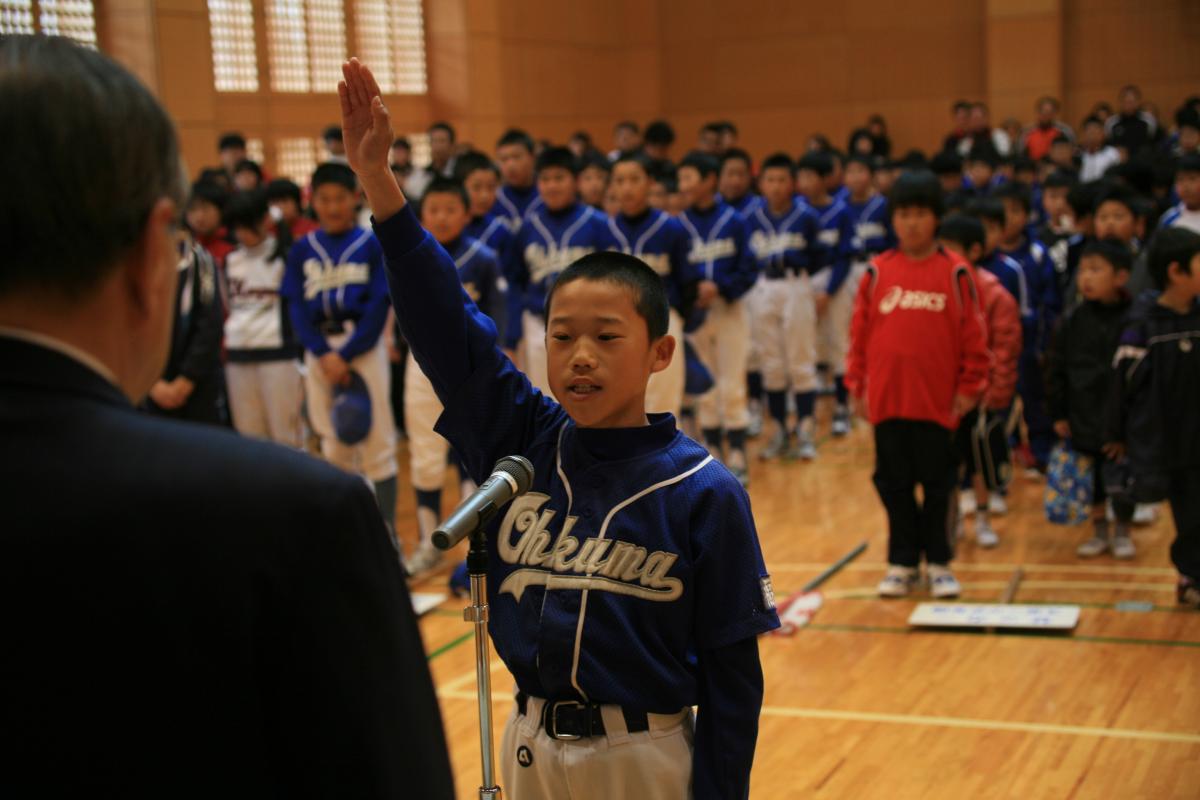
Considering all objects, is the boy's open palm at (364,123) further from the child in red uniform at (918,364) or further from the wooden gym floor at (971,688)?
the child in red uniform at (918,364)

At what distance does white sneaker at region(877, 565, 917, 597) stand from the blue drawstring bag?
1.17 metres

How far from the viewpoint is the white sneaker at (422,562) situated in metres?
6.65

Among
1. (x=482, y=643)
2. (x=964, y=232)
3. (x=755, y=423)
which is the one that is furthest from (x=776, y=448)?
(x=482, y=643)

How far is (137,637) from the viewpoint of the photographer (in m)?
0.96

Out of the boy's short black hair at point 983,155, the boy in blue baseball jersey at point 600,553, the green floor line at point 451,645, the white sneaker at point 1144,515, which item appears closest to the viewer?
the boy in blue baseball jersey at point 600,553

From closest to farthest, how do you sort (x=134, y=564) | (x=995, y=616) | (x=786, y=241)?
(x=134, y=564) → (x=995, y=616) → (x=786, y=241)

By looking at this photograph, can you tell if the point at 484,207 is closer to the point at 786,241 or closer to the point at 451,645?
the point at 786,241

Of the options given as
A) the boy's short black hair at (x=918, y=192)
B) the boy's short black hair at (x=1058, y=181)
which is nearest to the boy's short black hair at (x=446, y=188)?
the boy's short black hair at (x=918, y=192)

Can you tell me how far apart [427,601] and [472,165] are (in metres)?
3.31

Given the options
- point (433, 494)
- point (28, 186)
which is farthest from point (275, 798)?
point (433, 494)

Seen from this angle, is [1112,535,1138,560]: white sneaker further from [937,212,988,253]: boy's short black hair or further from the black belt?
the black belt

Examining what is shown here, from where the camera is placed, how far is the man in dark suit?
95 cm

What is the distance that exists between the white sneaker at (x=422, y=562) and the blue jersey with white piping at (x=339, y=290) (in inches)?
42.5

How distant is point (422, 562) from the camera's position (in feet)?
21.9
